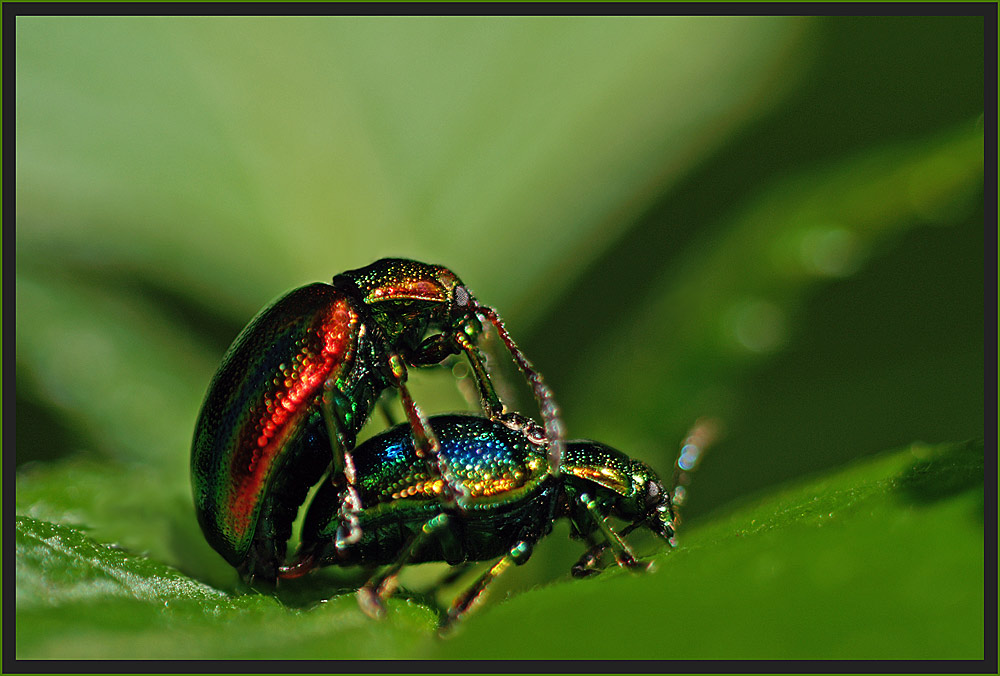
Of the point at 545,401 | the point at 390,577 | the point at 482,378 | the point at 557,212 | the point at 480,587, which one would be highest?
the point at 557,212

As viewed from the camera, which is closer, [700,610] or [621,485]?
[700,610]

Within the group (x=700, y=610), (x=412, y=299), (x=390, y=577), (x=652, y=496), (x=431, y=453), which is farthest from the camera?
(x=652, y=496)

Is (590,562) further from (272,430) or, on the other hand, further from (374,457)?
(272,430)

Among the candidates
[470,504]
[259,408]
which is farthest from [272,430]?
[470,504]

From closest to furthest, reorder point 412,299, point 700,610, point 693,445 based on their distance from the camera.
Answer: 1. point 700,610
2. point 412,299
3. point 693,445

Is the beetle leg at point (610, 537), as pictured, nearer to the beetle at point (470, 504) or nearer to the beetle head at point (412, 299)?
the beetle at point (470, 504)

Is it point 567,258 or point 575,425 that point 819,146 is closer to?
point 567,258

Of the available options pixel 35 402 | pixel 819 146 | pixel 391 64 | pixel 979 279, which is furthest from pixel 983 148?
pixel 35 402
